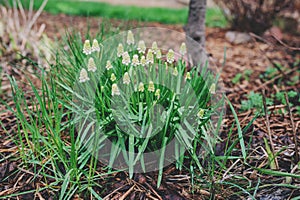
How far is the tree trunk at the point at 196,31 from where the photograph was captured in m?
2.41

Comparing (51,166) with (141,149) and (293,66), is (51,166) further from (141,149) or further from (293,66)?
(293,66)

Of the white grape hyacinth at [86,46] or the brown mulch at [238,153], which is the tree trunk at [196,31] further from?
the white grape hyacinth at [86,46]

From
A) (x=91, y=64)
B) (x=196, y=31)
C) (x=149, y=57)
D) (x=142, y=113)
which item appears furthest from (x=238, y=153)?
(x=196, y=31)

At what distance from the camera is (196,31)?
8.12ft

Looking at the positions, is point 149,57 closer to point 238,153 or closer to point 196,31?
point 238,153

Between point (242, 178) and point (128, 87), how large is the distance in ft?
2.05

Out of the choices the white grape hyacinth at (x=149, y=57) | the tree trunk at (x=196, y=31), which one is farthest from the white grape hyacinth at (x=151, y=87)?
the tree trunk at (x=196, y=31)

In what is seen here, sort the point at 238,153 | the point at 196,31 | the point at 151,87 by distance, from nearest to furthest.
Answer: the point at 151,87 → the point at 238,153 → the point at 196,31

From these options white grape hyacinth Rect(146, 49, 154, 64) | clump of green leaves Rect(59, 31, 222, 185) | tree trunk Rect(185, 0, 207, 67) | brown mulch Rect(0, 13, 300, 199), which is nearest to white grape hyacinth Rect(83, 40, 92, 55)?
clump of green leaves Rect(59, 31, 222, 185)

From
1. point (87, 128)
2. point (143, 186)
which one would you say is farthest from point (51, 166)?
point (143, 186)

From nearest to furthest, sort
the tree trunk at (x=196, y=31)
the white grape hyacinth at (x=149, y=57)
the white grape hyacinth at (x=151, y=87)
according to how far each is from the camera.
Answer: the white grape hyacinth at (x=151, y=87), the white grape hyacinth at (x=149, y=57), the tree trunk at (x=196, y=31)

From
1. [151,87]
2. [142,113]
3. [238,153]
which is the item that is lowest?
[238,153]

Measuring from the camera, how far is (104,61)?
73.4 inches

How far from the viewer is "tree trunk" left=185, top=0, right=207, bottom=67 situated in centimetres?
241
